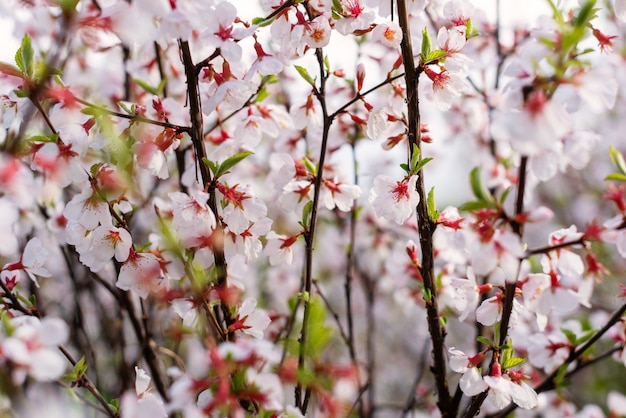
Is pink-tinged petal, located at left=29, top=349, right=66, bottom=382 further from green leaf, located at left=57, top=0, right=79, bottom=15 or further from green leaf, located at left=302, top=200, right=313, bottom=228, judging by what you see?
green leaf, located at left=302, top=200, right=313, bottom=228

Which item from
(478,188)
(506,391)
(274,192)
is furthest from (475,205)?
(274,192)

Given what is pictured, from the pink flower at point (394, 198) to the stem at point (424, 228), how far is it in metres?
0.02

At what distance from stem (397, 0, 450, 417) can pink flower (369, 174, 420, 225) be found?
0.08 ft

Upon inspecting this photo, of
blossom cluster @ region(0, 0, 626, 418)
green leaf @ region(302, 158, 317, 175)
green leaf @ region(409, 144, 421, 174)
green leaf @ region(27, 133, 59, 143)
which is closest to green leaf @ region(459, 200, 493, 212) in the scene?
blossom cluster @ region(0, 0, 626, 418)

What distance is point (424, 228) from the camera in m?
1.05

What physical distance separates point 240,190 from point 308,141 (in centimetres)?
48

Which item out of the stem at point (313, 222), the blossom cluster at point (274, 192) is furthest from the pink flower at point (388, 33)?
the stem at point (313, 222)

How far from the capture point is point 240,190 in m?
1.04

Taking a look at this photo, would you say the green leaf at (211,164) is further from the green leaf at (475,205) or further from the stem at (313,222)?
the green leaf at (475,205)

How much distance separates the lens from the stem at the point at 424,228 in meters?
1.01

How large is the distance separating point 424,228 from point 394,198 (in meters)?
0.08

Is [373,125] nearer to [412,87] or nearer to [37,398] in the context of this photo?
[412,87]

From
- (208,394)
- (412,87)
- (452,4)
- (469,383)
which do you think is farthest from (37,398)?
(452,4)

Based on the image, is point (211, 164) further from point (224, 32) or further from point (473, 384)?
point (473, 384)
